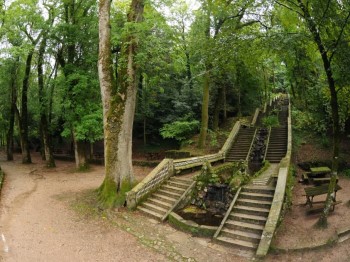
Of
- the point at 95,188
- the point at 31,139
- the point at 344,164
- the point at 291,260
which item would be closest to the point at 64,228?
the point at 95,188

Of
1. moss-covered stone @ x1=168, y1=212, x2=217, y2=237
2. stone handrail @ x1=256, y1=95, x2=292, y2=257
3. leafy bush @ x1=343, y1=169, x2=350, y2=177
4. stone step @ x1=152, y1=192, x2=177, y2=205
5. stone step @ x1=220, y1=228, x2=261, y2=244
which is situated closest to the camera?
stone handrail @ x1=256, y1=95, x2=292, y2=257

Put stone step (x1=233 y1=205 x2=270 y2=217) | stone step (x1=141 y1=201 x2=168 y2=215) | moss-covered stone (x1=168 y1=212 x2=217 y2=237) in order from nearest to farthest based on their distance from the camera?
moss-covered stone (x1=168 y1=212 x2=217 y2=237) < stone step (x1=233 y1=205 x2=270 y2=217) < stone step (x1=141 y1=201 x2=168 y2=215)

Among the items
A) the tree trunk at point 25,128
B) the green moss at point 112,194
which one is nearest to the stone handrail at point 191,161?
the green moss at point 112,194

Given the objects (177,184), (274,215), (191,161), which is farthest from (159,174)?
(274,215)

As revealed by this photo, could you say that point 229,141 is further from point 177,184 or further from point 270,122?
point 177,184

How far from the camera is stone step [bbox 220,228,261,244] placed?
9123 mm

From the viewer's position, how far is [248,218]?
33.3ft

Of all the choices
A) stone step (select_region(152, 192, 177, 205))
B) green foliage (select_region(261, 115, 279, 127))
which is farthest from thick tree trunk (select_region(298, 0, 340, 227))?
green foliage (select_region(261, 115, 279, 127))

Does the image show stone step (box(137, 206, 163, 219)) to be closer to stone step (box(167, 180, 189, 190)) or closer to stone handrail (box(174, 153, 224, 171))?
stone step (box(167, 180, 189, 190))

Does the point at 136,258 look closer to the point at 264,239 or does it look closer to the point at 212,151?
the point at 264,239

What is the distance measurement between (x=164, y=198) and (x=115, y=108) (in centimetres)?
459

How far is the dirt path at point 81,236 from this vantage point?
827 cm

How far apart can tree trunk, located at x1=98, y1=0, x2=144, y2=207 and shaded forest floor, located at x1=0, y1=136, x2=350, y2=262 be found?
1301 millimetres

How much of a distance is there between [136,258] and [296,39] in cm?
853
